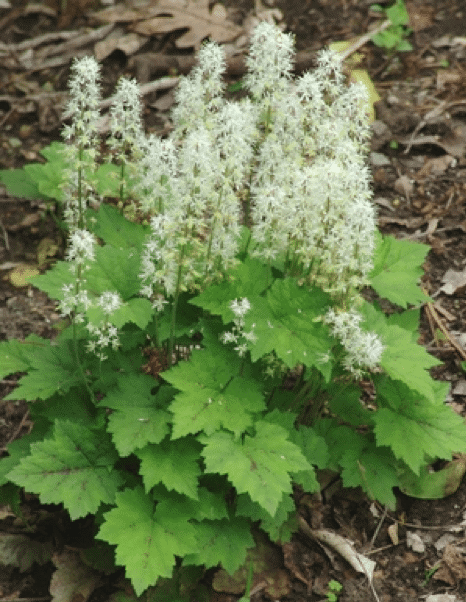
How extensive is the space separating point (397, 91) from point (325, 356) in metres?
4.34

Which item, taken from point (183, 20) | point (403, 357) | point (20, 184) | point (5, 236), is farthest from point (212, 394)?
point (183, 20)

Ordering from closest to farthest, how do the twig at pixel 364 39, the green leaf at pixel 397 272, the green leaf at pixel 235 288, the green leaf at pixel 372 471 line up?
the green leaf at pixel 235 288
the green leaf at pixel 372 471
the green leaf at pixel 397 272
the twig at pixel 364 39

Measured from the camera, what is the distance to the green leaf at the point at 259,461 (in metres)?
3.22

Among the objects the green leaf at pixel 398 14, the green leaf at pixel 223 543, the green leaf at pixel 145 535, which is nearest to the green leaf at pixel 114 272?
the green leaf at pixel 145 535

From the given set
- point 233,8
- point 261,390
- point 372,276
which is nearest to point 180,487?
point 261,390

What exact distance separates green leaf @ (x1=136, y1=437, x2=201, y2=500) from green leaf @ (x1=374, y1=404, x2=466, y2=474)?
0.99 m

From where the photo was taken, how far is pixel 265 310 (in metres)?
3.48

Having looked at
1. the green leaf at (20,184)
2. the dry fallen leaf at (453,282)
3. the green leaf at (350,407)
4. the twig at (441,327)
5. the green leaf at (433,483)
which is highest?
the green leaf at (20,184)

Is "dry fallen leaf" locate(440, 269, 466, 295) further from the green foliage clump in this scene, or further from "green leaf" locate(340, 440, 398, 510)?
the green foliage clump

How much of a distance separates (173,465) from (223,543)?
0.53m

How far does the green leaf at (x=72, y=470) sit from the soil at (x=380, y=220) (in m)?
0.82

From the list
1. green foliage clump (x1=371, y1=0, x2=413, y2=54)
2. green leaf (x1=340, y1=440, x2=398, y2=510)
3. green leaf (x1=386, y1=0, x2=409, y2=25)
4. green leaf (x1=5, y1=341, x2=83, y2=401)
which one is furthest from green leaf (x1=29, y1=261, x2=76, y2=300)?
green leaf (x1=386, y1=0, x2=409, y2=25)

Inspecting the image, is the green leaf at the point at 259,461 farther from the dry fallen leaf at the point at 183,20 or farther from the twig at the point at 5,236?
the dry fallen leaf at the point at 183,20

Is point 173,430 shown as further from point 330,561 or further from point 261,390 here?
point 330,561
